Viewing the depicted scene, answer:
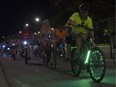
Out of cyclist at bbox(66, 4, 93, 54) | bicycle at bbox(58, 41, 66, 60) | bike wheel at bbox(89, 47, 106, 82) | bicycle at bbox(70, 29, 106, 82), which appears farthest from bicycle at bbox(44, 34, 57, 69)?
bicycle at bbox(58, 41, 66, 60)

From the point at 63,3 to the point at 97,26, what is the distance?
34.0ft

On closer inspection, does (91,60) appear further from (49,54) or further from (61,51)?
(61,51)

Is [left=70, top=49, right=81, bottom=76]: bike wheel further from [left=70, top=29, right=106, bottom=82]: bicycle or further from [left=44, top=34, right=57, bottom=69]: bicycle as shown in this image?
[left=44, top=34, right=57, bottom=69]: bicycle

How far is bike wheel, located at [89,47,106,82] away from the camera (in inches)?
391

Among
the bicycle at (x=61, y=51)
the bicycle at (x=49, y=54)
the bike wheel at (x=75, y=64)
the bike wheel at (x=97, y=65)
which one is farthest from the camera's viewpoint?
the bicycle at (x=61, y=51)

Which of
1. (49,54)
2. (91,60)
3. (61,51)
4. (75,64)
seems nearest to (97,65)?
(91,60)

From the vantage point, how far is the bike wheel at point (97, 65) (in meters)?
9.94

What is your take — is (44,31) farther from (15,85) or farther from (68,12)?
(68,12)

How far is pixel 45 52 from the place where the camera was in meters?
16.0

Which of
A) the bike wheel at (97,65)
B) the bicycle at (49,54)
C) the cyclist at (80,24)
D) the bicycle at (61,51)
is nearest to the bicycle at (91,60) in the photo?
the bike wheel at (97,65)

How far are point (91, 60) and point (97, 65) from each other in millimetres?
310

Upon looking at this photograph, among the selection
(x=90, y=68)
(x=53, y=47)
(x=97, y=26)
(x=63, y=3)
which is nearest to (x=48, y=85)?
(x=90, y=68)

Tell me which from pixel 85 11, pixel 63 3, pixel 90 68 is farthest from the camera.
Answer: pixel 63 3

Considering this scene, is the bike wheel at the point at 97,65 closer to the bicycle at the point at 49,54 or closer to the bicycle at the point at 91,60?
the bicycle at the point at 91,60
